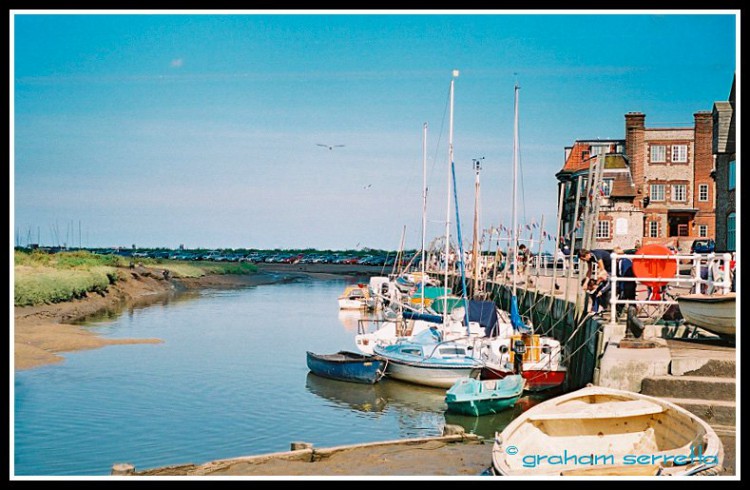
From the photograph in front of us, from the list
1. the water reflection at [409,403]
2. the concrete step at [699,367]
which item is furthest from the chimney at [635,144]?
the concrete step at [699,367]

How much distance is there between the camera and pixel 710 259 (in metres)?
18.2

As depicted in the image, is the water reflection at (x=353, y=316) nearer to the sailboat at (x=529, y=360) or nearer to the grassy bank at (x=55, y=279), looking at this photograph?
the grassy bank at (x=55, y=279)

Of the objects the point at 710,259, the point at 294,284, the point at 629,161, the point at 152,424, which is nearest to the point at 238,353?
the point at 152,424

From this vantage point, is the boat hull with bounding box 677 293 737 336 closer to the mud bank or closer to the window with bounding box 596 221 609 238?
the mud bank

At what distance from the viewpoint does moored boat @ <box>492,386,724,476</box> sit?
38.2 feet

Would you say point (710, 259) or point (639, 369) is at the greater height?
point (710, 259)

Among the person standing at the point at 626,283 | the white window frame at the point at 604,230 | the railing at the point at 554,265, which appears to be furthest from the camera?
the white window frame at the point at 604,230

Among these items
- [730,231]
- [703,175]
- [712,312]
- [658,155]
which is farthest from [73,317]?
[703,175]

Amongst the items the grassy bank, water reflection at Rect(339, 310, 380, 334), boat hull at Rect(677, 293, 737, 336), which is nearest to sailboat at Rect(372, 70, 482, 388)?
boat hull at Rect(677, 293, 737, 336)

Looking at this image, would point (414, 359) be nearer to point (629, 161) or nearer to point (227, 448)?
point (227, 448)

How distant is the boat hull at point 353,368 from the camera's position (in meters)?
26.8

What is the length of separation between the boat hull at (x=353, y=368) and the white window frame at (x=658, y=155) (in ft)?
140

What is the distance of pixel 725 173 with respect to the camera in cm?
3406
